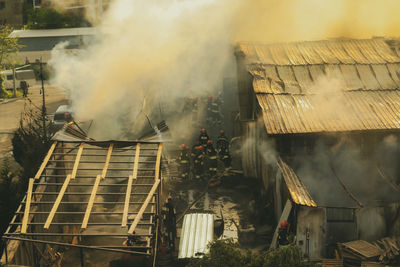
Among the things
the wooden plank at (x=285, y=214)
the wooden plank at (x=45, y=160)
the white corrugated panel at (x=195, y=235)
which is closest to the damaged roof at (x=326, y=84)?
the wooden plank at (x=285, y=214)

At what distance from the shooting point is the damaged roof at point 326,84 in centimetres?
1508

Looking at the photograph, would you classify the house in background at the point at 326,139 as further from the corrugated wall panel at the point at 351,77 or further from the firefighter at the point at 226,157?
the firefighter at the point at 226,157

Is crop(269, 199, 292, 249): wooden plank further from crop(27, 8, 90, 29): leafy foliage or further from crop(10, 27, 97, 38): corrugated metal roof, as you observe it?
crop(27, 8, 90, 29): leafy foliage

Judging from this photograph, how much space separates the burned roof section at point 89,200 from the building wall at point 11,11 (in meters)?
41.2

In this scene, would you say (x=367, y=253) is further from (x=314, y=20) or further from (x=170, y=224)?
(x=314, y=20)

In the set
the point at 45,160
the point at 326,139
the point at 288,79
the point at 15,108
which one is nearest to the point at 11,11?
the point at 15,108

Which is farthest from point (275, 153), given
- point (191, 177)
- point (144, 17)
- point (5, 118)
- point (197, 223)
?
point (5, 118)

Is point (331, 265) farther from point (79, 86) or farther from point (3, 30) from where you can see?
point (3, 30)

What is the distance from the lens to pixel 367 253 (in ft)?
41.3

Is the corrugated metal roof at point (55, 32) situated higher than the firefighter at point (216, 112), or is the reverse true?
the corrugated metal roof at point (55, 32)

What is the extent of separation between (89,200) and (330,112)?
7844 mm

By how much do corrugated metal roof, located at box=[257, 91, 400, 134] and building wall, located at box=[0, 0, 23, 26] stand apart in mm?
43577

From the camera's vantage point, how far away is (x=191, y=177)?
1869 cm

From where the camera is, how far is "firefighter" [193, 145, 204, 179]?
1825 cm
